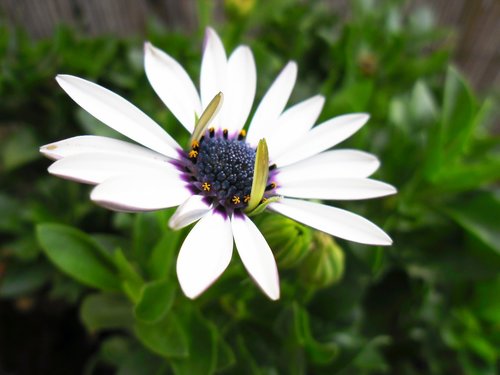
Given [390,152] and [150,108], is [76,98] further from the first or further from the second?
[390,152]

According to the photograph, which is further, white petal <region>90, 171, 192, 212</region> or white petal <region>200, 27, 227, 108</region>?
white petal <region>200, 27, 227, 108</region>

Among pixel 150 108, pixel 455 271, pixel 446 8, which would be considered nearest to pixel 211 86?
pixel 150 108

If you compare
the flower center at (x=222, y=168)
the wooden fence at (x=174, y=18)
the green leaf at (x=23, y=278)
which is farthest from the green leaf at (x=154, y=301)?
the wooden fence at (x=174, y=18)

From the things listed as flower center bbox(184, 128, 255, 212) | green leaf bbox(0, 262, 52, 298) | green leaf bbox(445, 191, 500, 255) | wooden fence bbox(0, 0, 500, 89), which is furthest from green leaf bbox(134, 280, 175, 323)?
wooden fence bbox(0, 0, 500, 89)

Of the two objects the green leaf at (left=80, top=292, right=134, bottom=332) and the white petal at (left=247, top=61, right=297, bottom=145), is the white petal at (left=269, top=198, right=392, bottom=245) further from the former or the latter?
the green leaf at (left=80, top=292, right=134, bottom=332)

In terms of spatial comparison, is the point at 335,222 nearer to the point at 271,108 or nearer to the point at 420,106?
the point at 271,108

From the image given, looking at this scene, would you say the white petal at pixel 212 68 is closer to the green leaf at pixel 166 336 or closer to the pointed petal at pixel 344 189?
the pointed petal at pixel 344 189
